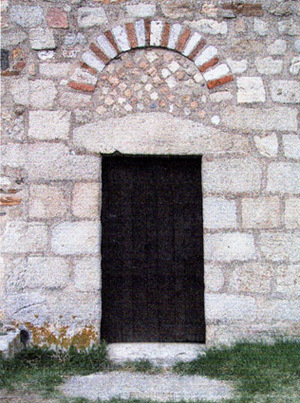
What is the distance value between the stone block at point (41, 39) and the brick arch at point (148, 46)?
291 mm

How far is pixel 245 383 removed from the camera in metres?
3.36

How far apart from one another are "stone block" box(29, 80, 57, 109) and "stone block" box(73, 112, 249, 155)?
332 mm

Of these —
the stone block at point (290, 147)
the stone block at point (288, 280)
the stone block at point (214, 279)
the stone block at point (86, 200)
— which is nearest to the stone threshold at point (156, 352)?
the stone block at point (214, 279)

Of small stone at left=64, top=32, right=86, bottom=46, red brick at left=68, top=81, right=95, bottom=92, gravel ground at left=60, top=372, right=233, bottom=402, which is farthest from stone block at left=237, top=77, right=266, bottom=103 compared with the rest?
gravel ground at left=60, top=372, right=233, bottom=402

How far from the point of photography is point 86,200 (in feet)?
13.6

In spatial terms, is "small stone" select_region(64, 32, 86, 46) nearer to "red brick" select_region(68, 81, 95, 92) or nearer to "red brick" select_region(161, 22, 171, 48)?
"red brick" select_region(68, 81, 95, 92)

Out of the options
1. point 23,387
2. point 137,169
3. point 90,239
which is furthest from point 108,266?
point 23,387

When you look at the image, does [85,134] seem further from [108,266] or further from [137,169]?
[108,266]

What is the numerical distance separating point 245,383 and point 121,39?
2791 mm

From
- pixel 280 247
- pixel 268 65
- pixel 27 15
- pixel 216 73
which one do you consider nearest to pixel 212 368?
pixel 280 247

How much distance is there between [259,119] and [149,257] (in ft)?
4.77

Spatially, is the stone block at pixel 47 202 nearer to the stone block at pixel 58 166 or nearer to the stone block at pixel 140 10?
the stone block at pixel 58 166

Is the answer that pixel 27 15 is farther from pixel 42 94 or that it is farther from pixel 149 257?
pixel 149 257

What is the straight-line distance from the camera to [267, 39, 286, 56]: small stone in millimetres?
4297
